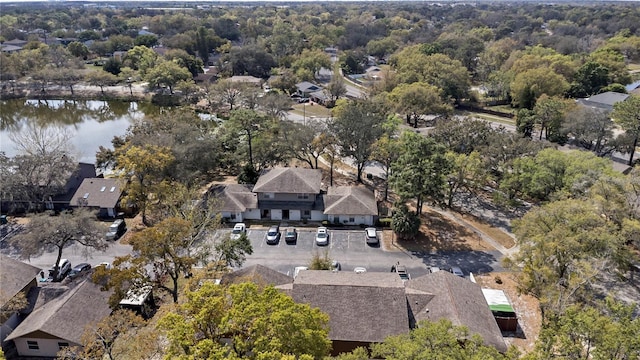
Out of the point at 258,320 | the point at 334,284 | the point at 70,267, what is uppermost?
the point at 258,320

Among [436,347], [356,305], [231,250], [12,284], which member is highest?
[436,347]

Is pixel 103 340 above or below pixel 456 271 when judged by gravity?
above

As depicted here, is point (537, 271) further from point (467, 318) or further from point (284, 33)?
point (284, 33)

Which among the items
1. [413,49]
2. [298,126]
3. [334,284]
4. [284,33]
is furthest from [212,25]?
[334,284]

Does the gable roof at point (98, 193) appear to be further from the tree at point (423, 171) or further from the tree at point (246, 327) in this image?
the tree at point (246, 327)

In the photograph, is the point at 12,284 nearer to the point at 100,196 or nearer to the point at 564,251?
the point at 100,196

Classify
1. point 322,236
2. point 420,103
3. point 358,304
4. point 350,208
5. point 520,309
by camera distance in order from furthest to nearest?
point 420,103, point 350,208, point 322,236, point 520,309, point 358,304

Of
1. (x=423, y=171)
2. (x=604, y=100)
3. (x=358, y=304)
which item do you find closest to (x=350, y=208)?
(x=423, y=171)
